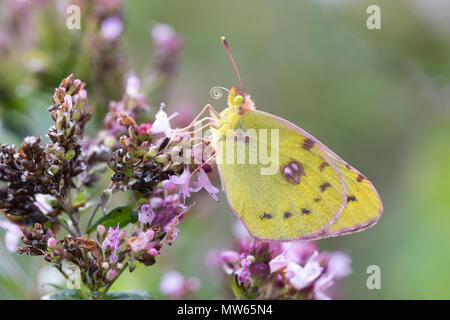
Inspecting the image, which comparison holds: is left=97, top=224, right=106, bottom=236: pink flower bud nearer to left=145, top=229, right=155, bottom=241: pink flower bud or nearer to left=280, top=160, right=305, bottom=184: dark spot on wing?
left=145, top=229, right=155, bottom=241: pink flower bud

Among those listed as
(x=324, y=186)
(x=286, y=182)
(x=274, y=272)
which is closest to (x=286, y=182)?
(x=286, y=182)

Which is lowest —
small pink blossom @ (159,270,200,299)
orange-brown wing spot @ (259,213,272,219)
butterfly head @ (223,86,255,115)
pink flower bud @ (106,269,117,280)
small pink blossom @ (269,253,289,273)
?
small pink blossom @ (159,270,200,299)

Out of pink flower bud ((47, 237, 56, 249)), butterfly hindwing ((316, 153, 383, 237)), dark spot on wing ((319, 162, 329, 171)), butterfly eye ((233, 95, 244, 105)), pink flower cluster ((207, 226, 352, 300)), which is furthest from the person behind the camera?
butterfly eye ((233, 95, 244, 105))

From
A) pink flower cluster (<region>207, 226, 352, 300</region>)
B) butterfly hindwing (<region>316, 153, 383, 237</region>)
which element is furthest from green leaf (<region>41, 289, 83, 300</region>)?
butterfly hindwing (<region>316, 153, 383, 237</region>)

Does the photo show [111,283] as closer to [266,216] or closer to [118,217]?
[118,217]

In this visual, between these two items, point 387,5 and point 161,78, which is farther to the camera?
point 387,5
